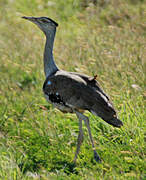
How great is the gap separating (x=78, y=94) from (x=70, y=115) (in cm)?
122

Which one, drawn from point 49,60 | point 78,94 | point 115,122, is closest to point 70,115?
point 49,60

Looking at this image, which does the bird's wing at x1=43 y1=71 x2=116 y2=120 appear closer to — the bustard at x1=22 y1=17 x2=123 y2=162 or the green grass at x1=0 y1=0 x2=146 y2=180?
the bustard at x1=22 y1=17 x2=123 y2=162

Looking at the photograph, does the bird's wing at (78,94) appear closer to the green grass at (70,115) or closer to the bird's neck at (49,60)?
the bird's neck at (49,60)

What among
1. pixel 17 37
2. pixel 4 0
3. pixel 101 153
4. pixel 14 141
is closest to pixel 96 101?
pixel 101 153

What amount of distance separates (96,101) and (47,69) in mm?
1092

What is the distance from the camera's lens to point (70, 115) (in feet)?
19.3

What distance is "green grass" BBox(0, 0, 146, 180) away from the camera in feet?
14.7

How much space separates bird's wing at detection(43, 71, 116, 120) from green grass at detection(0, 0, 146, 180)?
385 mm

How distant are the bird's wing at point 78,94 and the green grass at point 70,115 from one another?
0.38m

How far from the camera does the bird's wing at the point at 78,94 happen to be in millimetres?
4551

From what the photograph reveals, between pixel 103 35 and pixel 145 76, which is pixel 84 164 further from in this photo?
pixel 103 35

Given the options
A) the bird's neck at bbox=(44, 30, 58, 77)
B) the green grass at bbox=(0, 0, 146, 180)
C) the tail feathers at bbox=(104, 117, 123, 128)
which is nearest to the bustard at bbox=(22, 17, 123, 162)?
the tail feathers at bbox=(104, 117, 123, 128)

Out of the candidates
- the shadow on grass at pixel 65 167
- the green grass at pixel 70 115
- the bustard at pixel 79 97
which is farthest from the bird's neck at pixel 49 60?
the shadow on grass at pixel 65 167

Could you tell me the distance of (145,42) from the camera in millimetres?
5758
